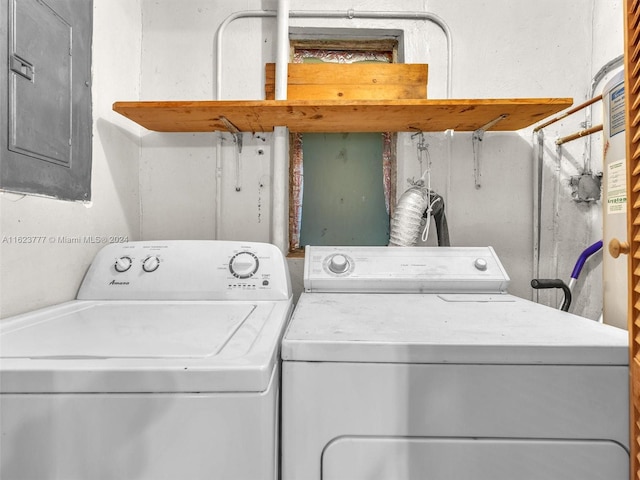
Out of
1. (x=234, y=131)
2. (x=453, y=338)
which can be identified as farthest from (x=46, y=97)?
(x=453, y=338)

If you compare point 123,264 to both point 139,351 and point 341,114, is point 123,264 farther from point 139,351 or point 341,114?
point 341,114

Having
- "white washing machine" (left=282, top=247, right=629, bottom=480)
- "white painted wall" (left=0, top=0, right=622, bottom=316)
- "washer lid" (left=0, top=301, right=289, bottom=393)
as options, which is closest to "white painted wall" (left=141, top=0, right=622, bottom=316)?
"white painted wall" (left=0, top=0, right=622, bottom=316)

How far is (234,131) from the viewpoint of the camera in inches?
62.1

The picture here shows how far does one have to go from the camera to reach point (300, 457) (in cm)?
65

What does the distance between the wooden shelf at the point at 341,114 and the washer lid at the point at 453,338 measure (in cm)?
79

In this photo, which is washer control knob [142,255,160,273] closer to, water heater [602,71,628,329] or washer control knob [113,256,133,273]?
washer control knob [113,256,133,273]

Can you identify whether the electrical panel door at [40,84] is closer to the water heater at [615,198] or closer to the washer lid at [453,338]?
the washer lid at [453,338]

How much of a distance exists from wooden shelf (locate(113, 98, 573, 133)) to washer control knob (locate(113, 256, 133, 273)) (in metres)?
0.57

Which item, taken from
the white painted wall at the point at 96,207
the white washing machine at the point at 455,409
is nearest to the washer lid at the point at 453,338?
the white washing machine at the point at 455,409

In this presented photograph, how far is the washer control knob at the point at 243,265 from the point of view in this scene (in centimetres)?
117

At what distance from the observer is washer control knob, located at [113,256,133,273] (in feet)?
3.84

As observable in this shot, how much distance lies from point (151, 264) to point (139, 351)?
2.07 feet

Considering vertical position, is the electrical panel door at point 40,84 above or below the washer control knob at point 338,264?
above

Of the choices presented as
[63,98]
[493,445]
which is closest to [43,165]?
[63,98]
